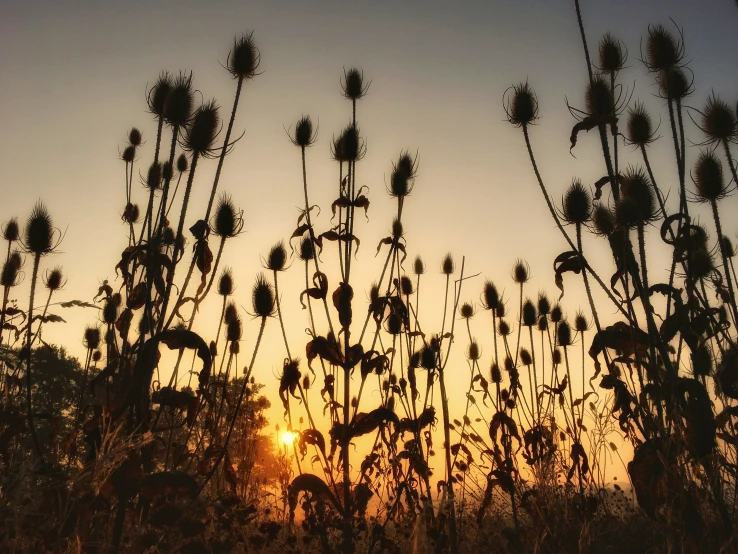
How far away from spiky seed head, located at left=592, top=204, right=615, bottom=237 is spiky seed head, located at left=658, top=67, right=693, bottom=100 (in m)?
1.00

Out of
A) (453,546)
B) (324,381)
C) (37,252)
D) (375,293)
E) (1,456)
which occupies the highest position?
(37,252)

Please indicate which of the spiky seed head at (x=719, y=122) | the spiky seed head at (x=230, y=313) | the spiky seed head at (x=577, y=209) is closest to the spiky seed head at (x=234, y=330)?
the spiky seed head at (x=230, y=313)

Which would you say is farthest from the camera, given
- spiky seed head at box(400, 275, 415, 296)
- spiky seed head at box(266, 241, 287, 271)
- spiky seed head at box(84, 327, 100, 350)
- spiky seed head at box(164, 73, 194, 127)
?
spiky seed head at box(84, 327, 100, 350)

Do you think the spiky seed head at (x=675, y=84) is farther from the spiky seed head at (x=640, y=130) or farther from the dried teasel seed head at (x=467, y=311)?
the dried teasel seed head at (x=467, y=311)

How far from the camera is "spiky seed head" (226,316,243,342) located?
687 centimetres

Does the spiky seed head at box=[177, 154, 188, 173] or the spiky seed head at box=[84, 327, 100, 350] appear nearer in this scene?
the spiky seed head at box=[177, 154, 188, 173]

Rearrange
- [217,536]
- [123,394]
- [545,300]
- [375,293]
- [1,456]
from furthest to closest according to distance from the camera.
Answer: [545,300] < [217,536] < [375,293] < [1,456] < [123,394]

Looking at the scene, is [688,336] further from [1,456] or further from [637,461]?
[1,456]

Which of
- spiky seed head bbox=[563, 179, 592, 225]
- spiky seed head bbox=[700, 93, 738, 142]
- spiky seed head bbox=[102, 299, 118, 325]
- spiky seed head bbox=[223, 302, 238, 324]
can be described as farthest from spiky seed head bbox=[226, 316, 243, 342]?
spiky seed head bbox=[700, 93, 738, 142]

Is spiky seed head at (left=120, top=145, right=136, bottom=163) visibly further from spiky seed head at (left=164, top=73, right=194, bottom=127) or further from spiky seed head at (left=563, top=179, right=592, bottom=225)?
spiky seed head at (left=563, top=179, right=592, bottom=225)

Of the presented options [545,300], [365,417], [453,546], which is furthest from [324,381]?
[545,300]

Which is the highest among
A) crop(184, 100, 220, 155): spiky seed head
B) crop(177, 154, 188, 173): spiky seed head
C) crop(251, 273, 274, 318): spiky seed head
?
crop(177, 154, 188, 173): spiky seed head

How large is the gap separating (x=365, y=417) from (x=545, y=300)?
3965 millimetres

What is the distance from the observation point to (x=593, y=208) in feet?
16.3
